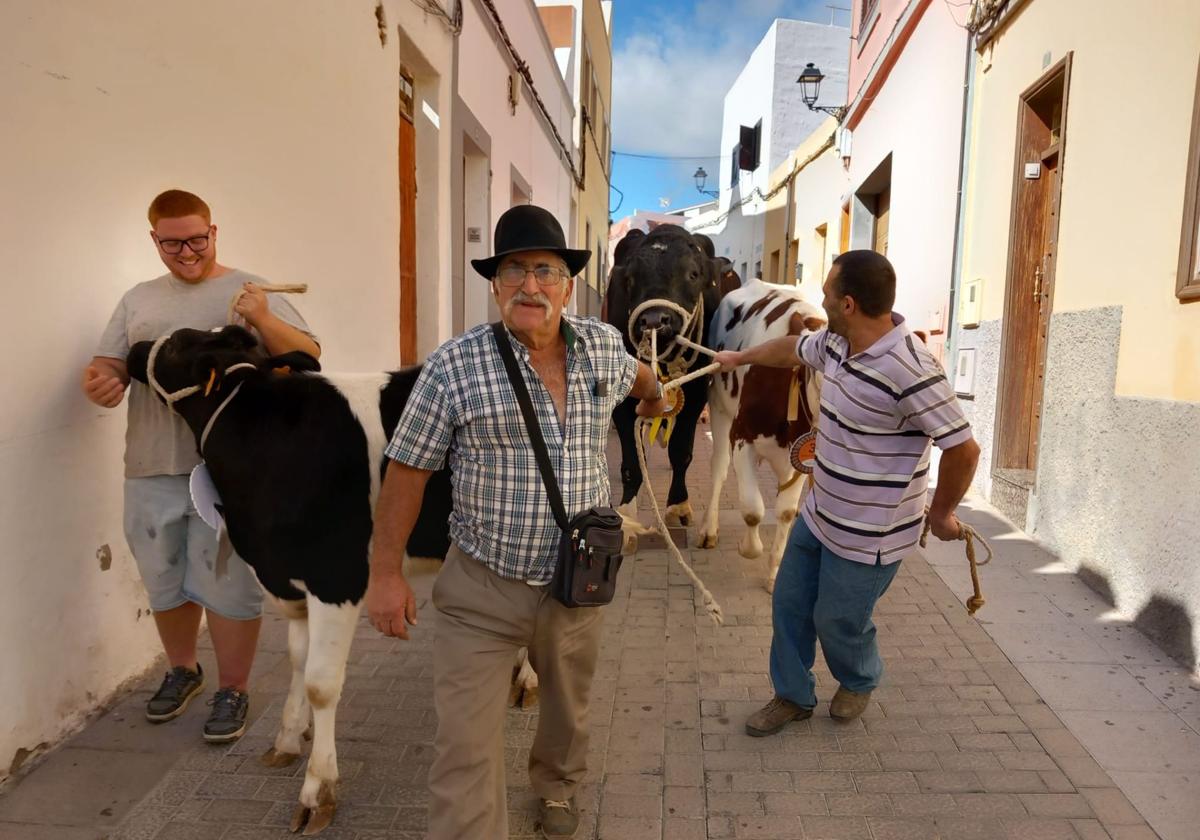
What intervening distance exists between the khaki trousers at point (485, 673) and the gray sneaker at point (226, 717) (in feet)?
3.82

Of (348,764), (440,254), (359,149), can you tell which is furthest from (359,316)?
(348,764)

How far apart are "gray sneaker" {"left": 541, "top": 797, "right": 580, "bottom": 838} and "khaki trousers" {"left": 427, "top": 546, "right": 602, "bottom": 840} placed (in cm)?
26

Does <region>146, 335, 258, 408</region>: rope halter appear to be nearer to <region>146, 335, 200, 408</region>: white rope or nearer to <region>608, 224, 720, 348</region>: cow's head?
<region>146, 335, 200, 408</region>: white rope

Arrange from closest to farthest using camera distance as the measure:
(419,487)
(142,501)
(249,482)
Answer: (419,487) < (249,482) < (142,501)

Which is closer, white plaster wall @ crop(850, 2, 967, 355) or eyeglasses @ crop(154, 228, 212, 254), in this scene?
eyeglasses @ crop(154, 228, 212, 254)

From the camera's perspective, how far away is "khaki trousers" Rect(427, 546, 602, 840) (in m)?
1.97

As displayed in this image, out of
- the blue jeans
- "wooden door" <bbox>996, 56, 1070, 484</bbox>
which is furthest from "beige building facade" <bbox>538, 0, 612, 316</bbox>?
the blue jeans

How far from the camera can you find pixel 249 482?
7.98ft

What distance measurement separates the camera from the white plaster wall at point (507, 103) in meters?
8.02

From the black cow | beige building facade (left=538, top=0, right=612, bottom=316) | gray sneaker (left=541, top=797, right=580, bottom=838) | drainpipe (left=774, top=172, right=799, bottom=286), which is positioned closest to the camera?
gray sneaker (left=541, top=797, right=580, bottom=838)

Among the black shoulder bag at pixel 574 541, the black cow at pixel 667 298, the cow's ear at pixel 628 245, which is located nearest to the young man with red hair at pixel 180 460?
the black shoulder bag at pixel 574 541

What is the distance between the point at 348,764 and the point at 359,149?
4021 mm

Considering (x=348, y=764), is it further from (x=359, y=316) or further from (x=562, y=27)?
(x=562, y=27)

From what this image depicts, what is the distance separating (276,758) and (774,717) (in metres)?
1.77
